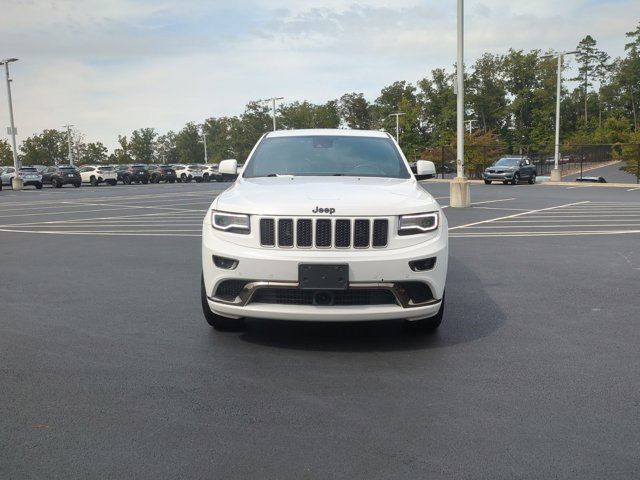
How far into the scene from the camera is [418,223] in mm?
4914

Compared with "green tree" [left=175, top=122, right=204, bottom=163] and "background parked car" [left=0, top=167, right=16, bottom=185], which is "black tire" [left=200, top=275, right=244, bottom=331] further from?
"green tree" [left=175, top=122, right=204, bottom=163]

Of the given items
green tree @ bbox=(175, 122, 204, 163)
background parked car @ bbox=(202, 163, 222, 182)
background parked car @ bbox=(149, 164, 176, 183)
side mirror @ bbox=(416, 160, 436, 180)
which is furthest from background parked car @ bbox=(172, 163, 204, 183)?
green tree @ bbox=(175, 122, 204, 163)

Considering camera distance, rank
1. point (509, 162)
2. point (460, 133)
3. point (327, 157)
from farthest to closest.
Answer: point (509, 162) < point (460, 133) < point (327, 157)

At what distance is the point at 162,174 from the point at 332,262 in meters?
55.0

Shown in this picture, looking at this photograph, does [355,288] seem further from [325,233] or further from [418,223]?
[418,223]

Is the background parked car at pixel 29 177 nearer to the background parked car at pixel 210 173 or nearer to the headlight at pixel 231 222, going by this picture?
the background parked car at pixel 210 173

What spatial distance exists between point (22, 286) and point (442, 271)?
206 inches

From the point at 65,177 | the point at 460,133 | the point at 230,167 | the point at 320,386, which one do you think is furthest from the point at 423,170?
the point at 65,177

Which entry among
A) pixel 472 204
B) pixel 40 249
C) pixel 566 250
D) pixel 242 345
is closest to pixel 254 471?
pixel 242 345

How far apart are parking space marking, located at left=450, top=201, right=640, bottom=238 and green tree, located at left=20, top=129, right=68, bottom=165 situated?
102 metres

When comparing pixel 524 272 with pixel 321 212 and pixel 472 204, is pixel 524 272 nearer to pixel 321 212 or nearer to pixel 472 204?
pixel 321 212

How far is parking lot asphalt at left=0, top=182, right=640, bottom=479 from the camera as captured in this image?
10.4 feet

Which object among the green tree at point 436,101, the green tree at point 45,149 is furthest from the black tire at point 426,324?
the green tree at point 45,149

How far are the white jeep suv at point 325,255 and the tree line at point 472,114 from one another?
74.4 meters
